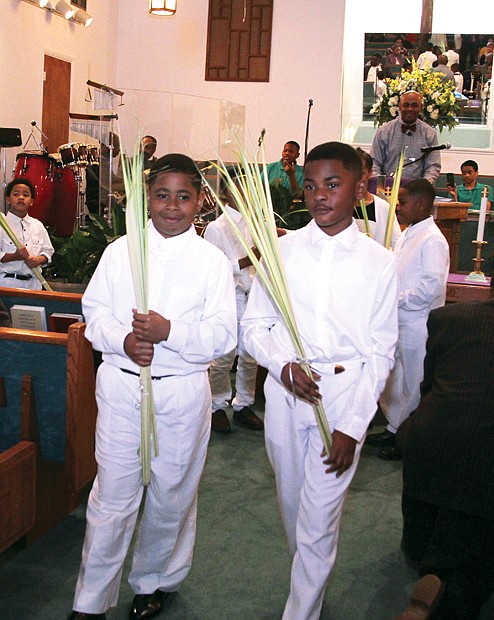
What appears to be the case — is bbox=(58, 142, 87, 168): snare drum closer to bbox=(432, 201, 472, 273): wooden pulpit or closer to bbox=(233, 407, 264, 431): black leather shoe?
bbox=(432, 201, 472, 273): wooden pulpit

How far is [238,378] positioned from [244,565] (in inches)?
76.1

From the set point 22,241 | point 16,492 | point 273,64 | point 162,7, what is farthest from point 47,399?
point 273,64

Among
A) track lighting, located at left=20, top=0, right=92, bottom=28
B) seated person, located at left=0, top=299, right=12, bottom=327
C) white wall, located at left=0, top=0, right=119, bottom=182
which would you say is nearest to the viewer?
seated person, located at left=0, top=299, right=12, bottom=327

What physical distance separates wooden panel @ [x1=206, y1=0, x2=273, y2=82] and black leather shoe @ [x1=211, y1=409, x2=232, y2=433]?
344 inches

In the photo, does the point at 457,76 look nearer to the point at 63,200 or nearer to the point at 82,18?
the point at 82,18

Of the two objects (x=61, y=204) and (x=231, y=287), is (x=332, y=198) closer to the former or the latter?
(x=231, y=287)

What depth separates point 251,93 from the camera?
12.5m

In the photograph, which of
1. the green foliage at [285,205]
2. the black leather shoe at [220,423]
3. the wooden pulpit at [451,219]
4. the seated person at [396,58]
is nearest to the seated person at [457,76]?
the seated person at [396,58]

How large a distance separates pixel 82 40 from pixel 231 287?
33.9 feet

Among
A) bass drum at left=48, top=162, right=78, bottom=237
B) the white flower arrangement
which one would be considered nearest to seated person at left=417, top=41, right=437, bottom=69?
the white flower arrangement

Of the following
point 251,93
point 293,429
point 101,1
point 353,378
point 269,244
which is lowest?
point 293,429

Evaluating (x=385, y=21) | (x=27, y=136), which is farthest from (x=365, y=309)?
(x=385, y=21)

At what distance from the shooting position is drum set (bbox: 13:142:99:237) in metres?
9.26

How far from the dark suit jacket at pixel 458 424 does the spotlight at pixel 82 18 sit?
10204mm
